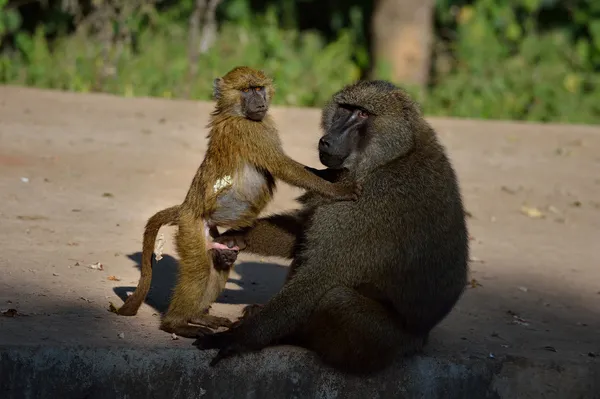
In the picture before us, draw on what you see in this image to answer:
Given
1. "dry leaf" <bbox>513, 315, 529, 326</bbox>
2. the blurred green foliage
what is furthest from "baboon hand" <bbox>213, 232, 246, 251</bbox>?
the blurred green foliage

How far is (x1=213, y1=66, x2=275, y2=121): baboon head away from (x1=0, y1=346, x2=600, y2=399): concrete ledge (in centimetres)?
108

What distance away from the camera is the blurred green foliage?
35.6 ft

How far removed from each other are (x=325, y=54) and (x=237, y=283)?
25.1 feet

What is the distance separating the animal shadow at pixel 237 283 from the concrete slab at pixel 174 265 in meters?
0.02

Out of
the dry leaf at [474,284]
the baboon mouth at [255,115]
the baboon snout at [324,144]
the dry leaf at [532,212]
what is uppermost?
the baboon mouth at [255,115]

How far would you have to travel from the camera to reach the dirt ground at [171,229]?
4797 millimetres

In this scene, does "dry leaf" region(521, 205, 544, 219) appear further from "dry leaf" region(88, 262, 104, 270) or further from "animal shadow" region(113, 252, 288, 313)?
"dry leaf" region(88, 262, 104, 270)

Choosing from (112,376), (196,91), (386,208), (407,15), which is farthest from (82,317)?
(407,15)

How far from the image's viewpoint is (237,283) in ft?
18.7

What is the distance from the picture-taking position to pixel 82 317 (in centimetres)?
454

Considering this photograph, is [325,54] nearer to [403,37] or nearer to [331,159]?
[403,37]

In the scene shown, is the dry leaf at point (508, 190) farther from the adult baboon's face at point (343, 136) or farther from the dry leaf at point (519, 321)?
the adult baboon's face at point (343, 136)

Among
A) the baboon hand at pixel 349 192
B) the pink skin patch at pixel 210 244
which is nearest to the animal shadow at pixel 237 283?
the pink skin patch at pixel 210 244

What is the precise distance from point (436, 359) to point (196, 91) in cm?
670
